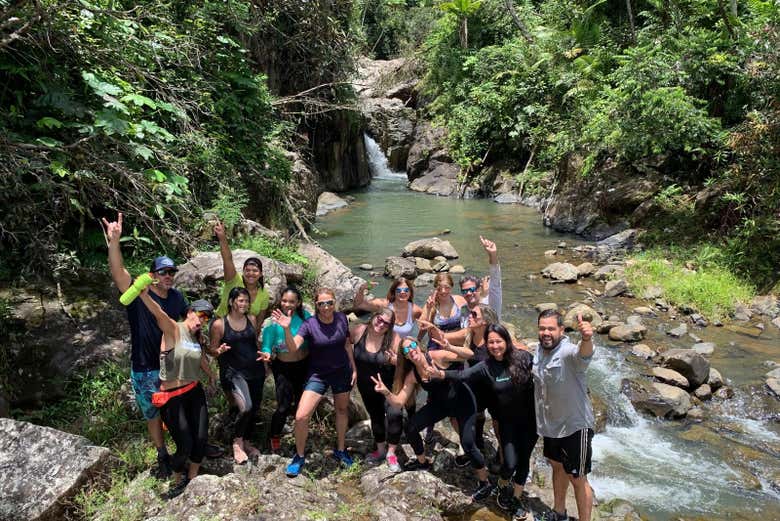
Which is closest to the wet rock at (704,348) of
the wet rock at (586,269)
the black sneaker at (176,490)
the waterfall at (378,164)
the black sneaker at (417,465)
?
the wet rock at (586,269)

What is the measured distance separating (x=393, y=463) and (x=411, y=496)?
0.45m

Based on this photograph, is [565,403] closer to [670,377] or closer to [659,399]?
[659,399]

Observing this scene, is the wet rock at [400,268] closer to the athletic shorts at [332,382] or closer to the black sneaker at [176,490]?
the athletic shorts at [332,382]

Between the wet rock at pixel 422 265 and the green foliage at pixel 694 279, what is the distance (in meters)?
4.54

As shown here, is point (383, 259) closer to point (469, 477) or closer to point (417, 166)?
point (469, 477)

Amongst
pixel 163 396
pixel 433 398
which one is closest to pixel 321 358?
pixel 433 398

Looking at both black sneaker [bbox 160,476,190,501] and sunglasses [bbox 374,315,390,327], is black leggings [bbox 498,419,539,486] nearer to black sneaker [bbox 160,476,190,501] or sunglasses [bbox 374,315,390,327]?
sunglasses [bbox 374,315,390,327]

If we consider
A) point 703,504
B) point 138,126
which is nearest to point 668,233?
point 703,504

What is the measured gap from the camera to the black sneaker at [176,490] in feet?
14.0

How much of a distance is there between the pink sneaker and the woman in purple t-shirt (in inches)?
15.6

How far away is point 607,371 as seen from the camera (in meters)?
8.05

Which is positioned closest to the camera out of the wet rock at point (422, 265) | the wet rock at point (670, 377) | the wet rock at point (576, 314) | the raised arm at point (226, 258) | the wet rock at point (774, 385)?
the raised arm at point (226, 258)

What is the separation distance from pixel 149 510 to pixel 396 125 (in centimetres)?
2723

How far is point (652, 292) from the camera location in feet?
35.0
